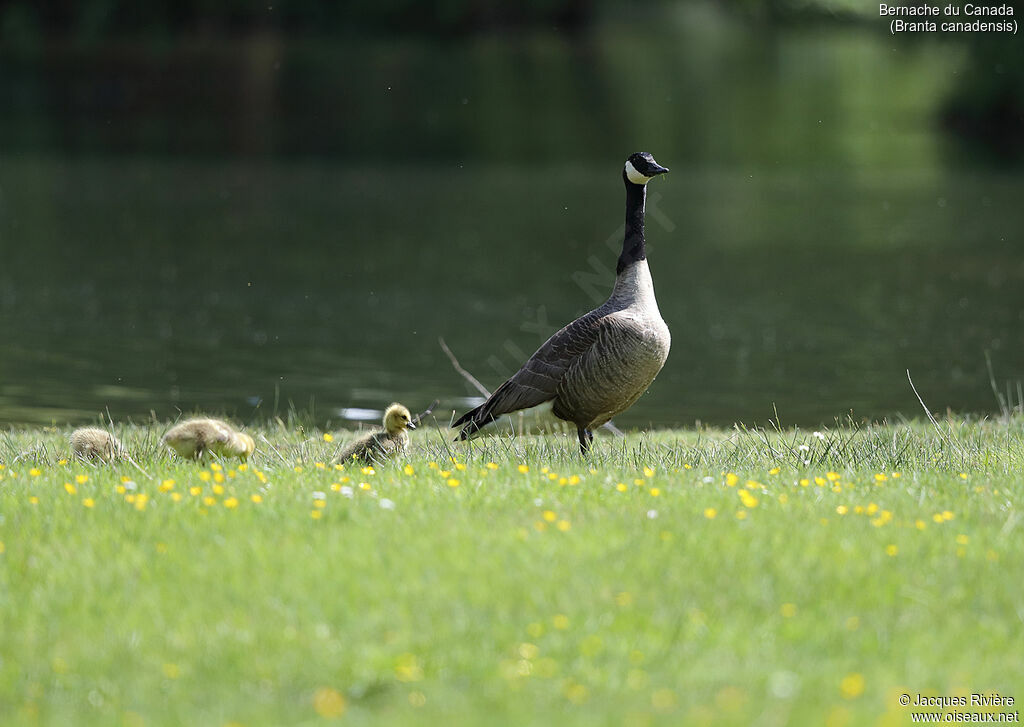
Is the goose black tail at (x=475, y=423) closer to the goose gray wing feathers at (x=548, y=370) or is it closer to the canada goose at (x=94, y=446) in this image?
the goose gray wing feathers at (x=548, y=370)

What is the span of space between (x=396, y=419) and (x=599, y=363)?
173 cm

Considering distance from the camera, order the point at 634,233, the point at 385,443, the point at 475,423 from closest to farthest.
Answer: the point at 385,443
the point at 475,423
the point at 634,233

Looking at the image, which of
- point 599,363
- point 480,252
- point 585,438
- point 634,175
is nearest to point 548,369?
point 599,363

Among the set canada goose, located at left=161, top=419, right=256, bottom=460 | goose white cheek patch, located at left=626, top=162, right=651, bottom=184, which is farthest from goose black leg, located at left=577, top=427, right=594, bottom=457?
canada goose, located at left=161, top=419, right=256, bottom=460

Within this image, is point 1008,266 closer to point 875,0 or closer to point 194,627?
point 194,627

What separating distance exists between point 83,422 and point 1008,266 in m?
22.6

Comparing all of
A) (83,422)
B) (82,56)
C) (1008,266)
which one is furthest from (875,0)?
(83,422)

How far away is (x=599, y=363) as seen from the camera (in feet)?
35.5

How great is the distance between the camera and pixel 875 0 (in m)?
111

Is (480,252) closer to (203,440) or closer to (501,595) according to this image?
(203,440)

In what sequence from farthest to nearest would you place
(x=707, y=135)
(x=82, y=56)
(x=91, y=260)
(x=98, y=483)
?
(x=82, y=56), (x=707, y=135), (x=91, y=260), (x=98, y=483)

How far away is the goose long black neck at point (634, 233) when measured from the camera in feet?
37.5

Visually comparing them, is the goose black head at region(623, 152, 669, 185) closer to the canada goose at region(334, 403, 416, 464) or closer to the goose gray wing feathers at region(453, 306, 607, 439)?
the goose gray wing feathers at region(453, 306, 607, 439)

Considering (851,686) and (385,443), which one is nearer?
(851,686)
